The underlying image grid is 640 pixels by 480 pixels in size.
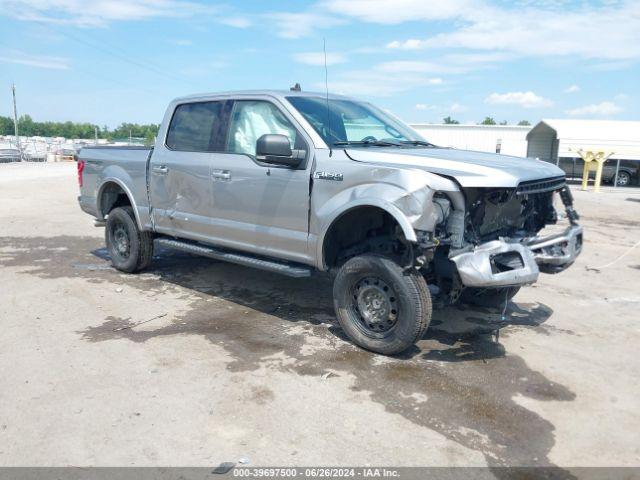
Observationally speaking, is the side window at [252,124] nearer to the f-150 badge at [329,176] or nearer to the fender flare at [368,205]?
the f-150 badge at [329,176]

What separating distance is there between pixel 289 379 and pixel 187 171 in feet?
9.11

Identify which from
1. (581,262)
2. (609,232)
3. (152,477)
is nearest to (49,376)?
(152,477)

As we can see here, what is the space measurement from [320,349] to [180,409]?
1399mm

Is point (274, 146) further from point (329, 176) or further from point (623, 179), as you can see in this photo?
point (623, 179)

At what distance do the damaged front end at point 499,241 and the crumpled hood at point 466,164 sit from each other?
0.12m

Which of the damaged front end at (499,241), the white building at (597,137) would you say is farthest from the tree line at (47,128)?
the damaged front end at (499,241)

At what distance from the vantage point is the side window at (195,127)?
5.70 metres

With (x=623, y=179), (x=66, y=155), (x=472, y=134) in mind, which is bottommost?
(x=623, y=179)

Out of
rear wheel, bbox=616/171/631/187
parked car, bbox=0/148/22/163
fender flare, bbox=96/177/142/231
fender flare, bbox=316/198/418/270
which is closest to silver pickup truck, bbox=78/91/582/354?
fender flare, bbox=316/198/418/270

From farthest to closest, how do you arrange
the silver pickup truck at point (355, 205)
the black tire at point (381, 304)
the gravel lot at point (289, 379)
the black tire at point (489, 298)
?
1. the black tire at point (489, 298)
2. the black tire at point (381, 304)
3. the silver pickup truck at point (355, 205)
4. the gravel lot at point (289, 379)

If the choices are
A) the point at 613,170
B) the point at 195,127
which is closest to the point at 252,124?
the point at 195,127

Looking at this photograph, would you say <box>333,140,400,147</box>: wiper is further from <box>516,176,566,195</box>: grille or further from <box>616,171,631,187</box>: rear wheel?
<box>616,171,631,187</box>: rear wheel

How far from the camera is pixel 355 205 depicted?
4.28m

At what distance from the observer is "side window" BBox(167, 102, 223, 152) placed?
5.70 metres
